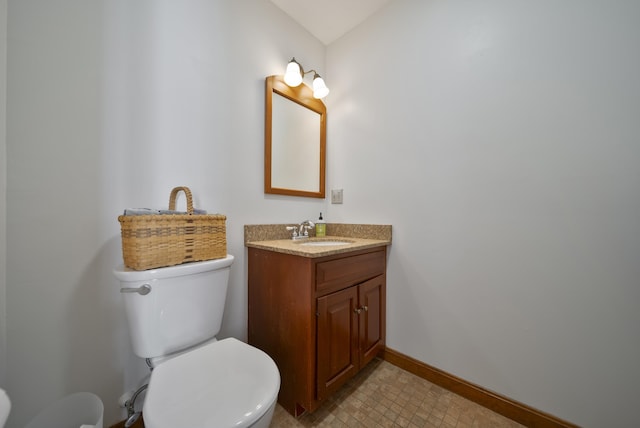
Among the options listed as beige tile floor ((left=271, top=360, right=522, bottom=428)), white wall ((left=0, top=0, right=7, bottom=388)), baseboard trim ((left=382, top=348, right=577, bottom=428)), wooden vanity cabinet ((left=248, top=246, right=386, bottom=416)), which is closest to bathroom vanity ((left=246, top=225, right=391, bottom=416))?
wooden vanity cabinet ((left=248, top=246, right=386, bottom=416))

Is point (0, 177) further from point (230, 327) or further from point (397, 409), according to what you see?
point (397, 409)

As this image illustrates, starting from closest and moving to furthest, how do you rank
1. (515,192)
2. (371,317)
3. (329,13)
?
1. (515,192)
2. (371,317)
3. (329,13)

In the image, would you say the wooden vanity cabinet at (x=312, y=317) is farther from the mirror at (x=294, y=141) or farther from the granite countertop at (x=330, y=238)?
the mirror at (x=294, y=141)

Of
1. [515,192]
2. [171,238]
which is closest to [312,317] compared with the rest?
[171,238]

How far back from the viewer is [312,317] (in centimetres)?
105

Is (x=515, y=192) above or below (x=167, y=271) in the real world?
above

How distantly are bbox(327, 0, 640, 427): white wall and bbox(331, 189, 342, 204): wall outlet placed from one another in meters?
0.29

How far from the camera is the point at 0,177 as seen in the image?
0.78m

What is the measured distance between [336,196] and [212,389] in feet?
4.56

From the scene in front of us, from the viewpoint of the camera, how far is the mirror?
1516mm

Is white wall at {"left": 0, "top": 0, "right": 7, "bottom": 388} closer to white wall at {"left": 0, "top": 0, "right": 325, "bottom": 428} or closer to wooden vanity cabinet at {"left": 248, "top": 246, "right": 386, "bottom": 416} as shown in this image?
white wall at {"left": 0, "top": 0, "right": 325, "bottom": 428}

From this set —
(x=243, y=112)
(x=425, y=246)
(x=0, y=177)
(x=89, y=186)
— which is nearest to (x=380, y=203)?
(x=425, y=246)

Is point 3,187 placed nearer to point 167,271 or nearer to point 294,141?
point 167,271

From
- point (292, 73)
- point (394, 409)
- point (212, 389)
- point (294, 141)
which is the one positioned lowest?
point (394, 409)
